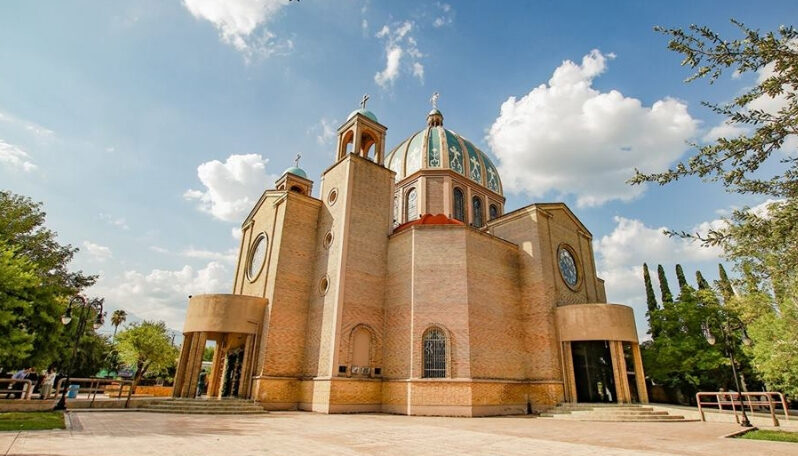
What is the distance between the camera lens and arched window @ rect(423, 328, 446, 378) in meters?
17.2

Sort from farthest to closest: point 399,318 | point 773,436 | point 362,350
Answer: point 399,318 < point 362,350 < point 773,436

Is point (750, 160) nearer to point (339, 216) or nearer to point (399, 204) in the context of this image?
point (339, 216)

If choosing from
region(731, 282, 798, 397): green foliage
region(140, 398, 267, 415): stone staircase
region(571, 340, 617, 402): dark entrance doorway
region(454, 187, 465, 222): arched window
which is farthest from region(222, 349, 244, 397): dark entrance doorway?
region(731, 282, 798, 397): green foliage

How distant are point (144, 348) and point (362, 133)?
98.0ft

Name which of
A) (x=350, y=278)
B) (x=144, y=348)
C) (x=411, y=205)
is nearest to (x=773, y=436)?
(x=350, y=278)

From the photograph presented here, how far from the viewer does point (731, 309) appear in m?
25.2

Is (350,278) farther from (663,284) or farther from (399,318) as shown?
(663,284)

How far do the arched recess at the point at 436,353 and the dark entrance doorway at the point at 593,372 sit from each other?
256 inches

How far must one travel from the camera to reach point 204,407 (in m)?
16.1

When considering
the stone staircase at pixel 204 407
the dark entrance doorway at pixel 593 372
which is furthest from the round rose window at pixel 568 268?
the stone staircase at pixel 204 407

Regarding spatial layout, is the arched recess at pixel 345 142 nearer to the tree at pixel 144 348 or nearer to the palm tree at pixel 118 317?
the tree at pixel 144 348

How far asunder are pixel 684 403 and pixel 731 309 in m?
8.12

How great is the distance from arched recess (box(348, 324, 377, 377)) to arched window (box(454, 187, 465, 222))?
36.7 feet

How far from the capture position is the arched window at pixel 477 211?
93.2ft
